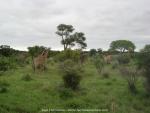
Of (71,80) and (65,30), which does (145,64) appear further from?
(65,30)

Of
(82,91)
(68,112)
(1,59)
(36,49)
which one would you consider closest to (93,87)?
(82,91)

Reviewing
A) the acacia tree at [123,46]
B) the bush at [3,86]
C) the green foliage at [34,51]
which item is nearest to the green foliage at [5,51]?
the bush at [3,86]

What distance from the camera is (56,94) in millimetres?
17188

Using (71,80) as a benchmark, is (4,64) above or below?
above

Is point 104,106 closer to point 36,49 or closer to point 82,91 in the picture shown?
point 82,91

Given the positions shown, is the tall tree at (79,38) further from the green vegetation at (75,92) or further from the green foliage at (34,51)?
the green vegetation at (75,92)

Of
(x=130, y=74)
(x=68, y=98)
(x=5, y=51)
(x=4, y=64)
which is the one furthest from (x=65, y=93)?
(x=130, y=74)

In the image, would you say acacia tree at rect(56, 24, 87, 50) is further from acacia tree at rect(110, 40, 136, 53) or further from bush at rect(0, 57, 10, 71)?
bush at rect(0, 57, 10, 71)

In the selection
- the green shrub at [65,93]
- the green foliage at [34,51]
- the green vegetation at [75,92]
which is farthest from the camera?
the green foliage at [34,51]

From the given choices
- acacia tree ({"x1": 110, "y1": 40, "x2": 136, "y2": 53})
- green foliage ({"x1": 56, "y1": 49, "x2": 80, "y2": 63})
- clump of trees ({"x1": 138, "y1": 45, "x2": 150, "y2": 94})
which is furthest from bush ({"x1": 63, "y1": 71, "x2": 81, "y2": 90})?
acacia tree ({"x1": 110, "y1": 40, "x2": 136, "y2": 53})

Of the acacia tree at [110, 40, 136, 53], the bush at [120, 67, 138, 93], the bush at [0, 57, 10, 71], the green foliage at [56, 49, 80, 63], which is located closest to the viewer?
the bush at [0, 57, 10, 71]

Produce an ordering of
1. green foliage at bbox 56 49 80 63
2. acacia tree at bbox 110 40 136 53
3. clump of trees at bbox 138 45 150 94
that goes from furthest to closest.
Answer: acacia tree at bbox 110 40 136 53 → green foliage at bbox 56 49 80 63 → clump of trees at bbox 138 45 150 94

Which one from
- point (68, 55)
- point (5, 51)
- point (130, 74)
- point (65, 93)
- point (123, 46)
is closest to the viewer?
point (65, 93)

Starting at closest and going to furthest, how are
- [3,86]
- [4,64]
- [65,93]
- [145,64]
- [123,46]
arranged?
[4,64] → [65,93] → [3,86] → [145,64] → [123,46]
